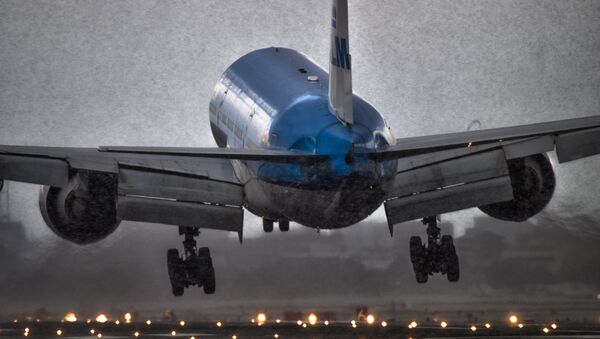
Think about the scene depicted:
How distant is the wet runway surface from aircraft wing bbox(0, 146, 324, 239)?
11.0ft

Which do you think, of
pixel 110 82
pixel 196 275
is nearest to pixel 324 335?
pixel 196 275

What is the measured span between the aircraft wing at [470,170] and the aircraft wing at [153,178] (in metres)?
4.39

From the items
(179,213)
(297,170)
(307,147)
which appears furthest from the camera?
(179,213)

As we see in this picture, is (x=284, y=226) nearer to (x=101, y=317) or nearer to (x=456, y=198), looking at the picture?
(x=101, y=317)

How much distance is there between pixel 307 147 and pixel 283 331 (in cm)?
758

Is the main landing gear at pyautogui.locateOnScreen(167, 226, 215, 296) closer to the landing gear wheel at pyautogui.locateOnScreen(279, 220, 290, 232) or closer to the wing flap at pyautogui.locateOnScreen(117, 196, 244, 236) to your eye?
the landing gear wheel at pyautogui.locateOnScreen(279, 220, 290, 232)

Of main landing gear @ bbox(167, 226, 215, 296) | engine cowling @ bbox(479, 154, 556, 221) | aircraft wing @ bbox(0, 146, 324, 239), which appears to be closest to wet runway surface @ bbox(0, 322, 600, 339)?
main landing gear @ bbox(167, 226, 215, 296)

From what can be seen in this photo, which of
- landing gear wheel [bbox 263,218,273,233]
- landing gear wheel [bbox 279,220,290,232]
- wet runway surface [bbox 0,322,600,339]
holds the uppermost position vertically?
landing gear wheel [bbox 279,220,290,232]

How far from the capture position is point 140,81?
45469 millimetres

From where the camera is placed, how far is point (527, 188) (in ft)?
119

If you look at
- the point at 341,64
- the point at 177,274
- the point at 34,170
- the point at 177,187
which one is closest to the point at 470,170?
the point at 341,64

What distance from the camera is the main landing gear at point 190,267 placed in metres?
36.6

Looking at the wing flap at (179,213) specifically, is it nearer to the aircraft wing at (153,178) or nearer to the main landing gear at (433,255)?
the aircraft wing at (153,178)

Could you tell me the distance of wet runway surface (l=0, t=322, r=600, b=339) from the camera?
33.6 metres
